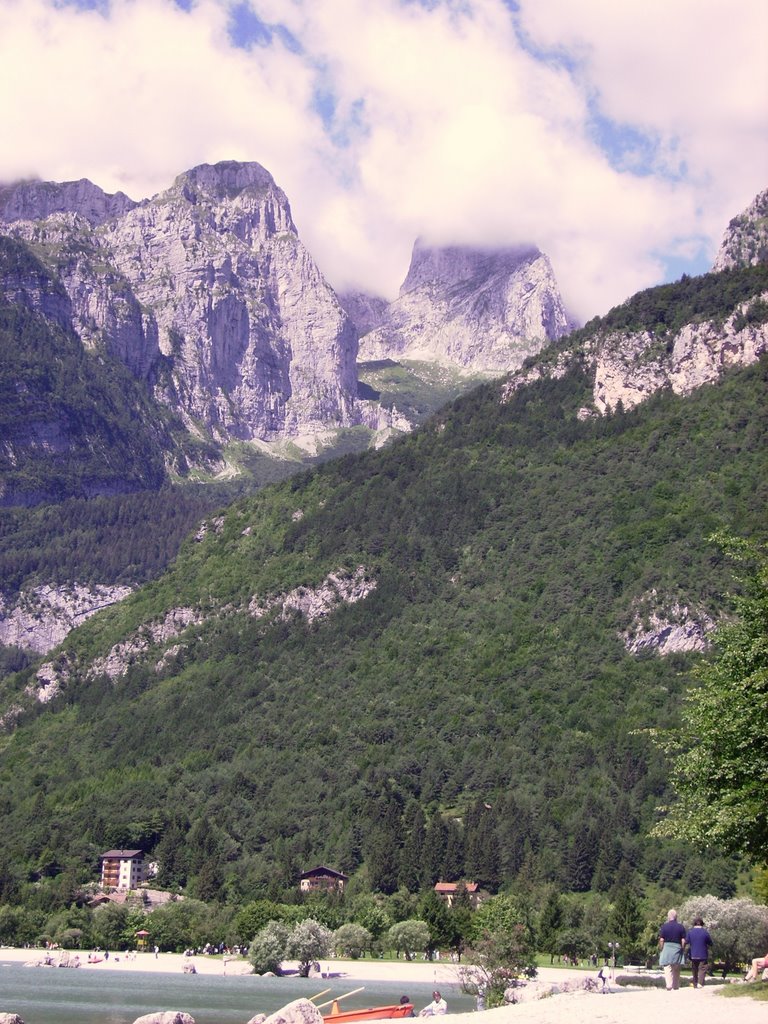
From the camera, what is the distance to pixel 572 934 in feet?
484

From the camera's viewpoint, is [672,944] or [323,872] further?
[323,872]

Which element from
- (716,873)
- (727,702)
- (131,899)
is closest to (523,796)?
(716,873)

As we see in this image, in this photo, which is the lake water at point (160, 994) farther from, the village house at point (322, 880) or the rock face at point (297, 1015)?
the village house at point (322, 880)

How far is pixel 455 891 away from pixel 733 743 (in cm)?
12847

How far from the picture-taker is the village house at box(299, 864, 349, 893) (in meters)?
181

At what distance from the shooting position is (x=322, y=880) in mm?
184125

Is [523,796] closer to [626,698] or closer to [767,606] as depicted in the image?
[626,698]

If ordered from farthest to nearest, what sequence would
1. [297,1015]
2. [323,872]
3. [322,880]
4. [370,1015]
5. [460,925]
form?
[323,872], [322,880], [460,925], [370,1015], [297,1015]

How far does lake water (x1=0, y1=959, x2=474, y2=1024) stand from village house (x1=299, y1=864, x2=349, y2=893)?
1461 inches

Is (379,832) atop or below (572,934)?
atop

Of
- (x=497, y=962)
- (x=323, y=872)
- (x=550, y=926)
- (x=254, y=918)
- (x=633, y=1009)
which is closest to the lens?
(x=633, y=1009)

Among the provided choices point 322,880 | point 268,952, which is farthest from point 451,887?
point 268,952

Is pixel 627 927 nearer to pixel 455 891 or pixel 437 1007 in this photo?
pixel 455 891

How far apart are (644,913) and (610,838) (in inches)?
921
